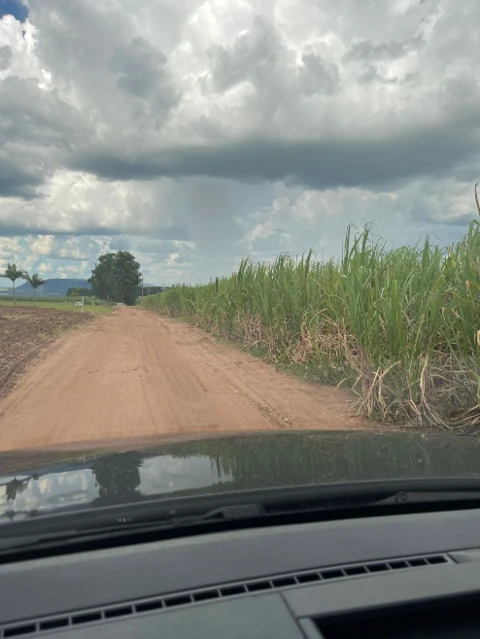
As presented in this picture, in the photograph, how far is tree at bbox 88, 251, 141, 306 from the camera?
119750mm

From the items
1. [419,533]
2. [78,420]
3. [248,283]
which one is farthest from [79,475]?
[248,283]

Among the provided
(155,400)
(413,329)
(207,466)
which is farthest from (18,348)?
(207,466)

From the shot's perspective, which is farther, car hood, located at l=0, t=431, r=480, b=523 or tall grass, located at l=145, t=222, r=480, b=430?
tall grass, located at l=145, t=222, r=480, b=430

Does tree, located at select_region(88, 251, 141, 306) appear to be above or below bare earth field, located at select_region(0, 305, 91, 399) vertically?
above

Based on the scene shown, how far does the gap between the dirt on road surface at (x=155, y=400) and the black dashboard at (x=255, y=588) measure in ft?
8.45

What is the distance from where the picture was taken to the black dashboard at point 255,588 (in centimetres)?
147

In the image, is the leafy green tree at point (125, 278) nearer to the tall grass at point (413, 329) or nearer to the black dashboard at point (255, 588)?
the tall grass at point (413, 329)

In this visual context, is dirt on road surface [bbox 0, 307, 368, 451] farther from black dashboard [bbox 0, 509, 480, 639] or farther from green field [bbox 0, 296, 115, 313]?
green field [bbox 0, 296, 115, 313]

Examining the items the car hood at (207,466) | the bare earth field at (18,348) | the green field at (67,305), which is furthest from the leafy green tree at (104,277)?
the car hood at (207,466)

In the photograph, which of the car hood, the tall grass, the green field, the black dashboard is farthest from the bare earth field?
the green field

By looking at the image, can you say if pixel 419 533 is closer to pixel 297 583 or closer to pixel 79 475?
pixel 297 583

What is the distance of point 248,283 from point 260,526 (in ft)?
40.1

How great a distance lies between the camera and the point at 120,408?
24.9 feet

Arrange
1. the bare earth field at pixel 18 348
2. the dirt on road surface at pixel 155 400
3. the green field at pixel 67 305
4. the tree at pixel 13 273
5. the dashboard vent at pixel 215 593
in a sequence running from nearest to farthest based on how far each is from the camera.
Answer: the dashboard vent at pixel 215 593
the dirt on road surface at pixel 155 400
the bare earth field at pixel 18 348
the green field at pixel 67 305
the tree at pixel 13 273
